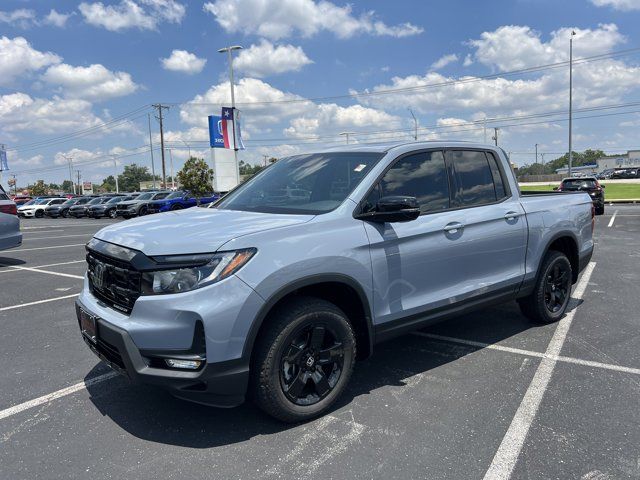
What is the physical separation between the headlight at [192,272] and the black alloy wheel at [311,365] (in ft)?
2.19

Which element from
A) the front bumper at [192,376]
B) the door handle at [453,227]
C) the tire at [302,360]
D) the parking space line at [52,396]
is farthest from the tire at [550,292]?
the parking space line at [52,396]

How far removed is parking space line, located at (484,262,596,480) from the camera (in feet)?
9.02

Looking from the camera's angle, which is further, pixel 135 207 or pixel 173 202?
pixel 173 202

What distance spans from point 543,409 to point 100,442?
2.91 meters

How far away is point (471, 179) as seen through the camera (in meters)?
4.47

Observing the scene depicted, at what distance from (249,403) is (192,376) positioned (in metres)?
0.94

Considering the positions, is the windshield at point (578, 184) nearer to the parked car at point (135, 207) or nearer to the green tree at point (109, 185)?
the parked car at point (135, 207)

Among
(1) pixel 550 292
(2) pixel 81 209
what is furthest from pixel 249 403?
(2) pixel 81 209

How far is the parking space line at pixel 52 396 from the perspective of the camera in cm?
354

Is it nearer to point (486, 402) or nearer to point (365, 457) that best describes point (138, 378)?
point (365, 457)

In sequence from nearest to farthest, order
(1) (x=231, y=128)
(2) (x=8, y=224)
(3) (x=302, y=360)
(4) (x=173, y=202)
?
(3) (x=302, y=360) → (2) (x=8, y=224) → (4) (x=173, y=202) → (1) (x=231, y=128)

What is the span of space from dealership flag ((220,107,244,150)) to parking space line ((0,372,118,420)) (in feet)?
104

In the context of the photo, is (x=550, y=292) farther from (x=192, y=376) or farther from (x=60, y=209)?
(x=60, y=209)

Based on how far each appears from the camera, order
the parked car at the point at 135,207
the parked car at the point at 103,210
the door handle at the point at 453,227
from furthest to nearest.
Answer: the parked car at the point at 103,210 < the parked car at the point at 135,207 < the door handle at the point at 453,227
